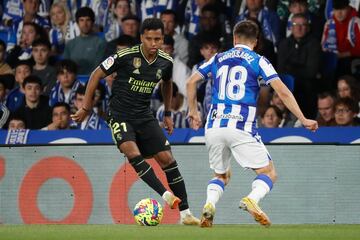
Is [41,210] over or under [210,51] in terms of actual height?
under

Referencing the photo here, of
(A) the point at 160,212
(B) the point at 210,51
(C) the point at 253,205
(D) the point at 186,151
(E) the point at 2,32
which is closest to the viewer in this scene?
(C) the point at 253,205

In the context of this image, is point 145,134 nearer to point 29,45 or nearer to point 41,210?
point 41,210

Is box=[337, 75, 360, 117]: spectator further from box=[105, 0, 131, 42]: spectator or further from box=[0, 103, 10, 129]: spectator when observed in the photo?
box=[0, 103, 10, 129]: spectator

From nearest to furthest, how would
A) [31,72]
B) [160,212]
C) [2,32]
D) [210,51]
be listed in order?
1. [160,212]
2. [210,51]
3. [31,72]
4. [2,32]

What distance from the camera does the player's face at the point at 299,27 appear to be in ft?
50.8

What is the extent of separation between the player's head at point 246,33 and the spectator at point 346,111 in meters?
4.29

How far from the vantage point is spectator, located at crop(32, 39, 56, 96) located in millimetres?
17359

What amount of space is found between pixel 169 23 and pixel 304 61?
2495 mm

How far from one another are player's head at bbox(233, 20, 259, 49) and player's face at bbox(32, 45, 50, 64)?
771cm

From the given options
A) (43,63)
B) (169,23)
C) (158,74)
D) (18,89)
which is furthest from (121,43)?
(158,74)

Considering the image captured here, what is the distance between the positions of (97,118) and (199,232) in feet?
21.0

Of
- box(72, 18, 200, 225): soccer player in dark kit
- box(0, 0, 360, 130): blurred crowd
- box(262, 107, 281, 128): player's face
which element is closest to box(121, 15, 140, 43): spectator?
box(0, 0, 360, 130): blurred crowd

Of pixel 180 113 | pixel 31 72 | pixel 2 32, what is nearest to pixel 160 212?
pixel 180 113

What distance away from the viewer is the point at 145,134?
1177 cm
